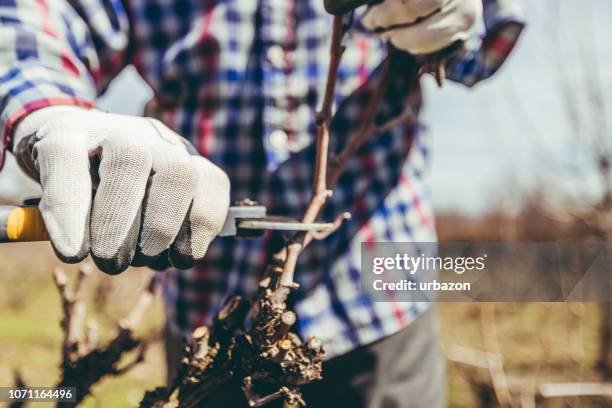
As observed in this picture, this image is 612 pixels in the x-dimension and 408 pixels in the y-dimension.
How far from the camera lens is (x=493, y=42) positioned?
1.45m

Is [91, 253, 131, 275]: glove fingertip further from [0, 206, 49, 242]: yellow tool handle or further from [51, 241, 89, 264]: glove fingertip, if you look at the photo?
[0, 206, 49, 242]: yellow tool handle

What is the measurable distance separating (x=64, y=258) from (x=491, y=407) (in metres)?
3.62

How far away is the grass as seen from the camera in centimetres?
417

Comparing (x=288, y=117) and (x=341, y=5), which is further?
(x=288, y=117)

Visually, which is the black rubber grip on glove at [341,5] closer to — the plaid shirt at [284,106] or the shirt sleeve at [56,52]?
the plaid shirt at [284,106]

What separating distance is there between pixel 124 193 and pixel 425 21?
0.64 meters

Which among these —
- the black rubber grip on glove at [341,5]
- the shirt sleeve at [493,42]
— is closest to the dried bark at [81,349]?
the black rubber grip on glove at [341,5]

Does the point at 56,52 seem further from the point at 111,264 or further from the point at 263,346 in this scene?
the point at 263,346

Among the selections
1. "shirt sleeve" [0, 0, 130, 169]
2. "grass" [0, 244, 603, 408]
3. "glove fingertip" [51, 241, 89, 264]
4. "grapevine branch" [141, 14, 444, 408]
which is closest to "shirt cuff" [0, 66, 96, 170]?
"shirt sleeve" [0, 0, 130, 169]

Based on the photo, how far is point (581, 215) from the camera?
15.3 feet

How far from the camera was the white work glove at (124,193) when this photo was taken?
0.85m

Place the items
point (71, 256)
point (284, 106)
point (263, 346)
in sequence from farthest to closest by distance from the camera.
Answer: point (284, 106), point (263, 346), point (71, 256)

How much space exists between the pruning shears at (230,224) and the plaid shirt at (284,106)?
32cm

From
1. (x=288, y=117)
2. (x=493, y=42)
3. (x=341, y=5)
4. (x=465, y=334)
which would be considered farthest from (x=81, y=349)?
(x=465, y=334)
